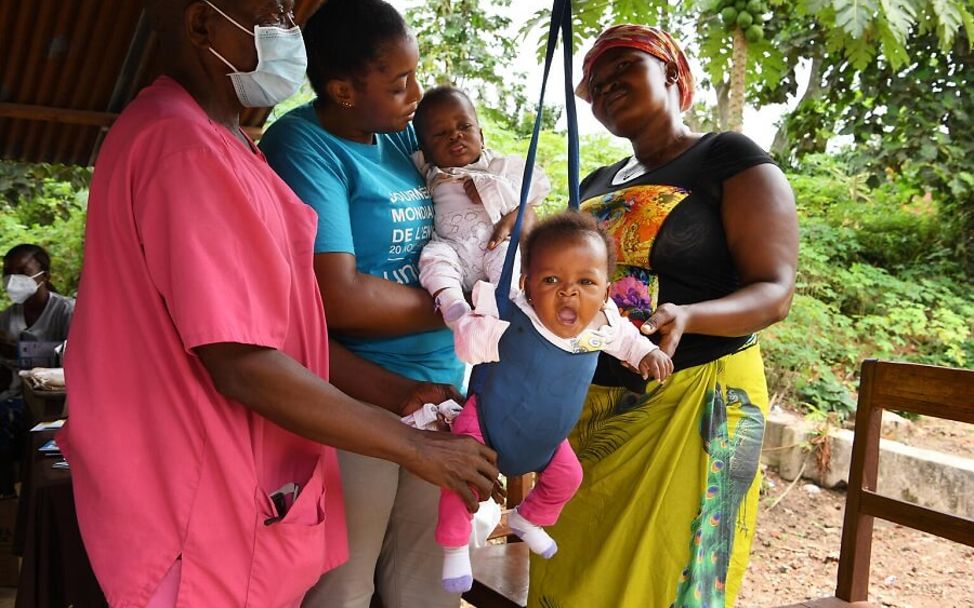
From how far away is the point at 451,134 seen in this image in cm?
197

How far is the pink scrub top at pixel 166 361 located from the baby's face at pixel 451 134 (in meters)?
0.72

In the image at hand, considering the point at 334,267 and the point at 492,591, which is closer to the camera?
the point at 334,267

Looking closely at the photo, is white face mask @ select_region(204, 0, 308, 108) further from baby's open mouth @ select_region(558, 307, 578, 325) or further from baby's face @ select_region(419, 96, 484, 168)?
baby's open mouth @ select_region(558, 307, 578, 325)

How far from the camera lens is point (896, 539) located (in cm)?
539

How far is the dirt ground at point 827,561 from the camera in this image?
4.71 meters

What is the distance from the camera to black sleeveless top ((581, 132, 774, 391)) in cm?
199

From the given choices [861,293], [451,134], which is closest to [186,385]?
[451,134]

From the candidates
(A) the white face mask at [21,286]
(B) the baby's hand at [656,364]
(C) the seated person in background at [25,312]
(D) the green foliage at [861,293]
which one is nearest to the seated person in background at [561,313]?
(B) the baby's hand at [656,364]

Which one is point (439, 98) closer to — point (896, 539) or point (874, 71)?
point (874, 71)

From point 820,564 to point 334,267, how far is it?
4.60 meters

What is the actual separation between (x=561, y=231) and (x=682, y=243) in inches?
22.6

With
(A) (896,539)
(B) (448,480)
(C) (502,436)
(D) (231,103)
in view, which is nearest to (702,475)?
(C) (502,436)

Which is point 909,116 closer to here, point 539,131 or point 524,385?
point 539,131

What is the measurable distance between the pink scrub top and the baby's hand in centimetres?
69
